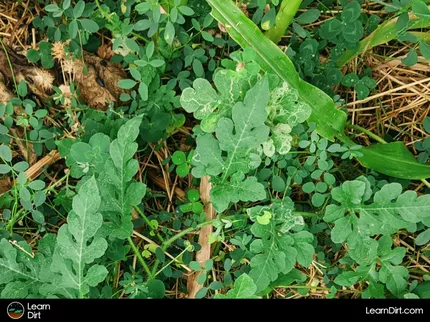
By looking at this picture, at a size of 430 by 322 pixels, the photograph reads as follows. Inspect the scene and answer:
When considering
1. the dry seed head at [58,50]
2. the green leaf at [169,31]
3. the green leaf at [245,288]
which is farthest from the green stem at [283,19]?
the green leaf at [245,288]

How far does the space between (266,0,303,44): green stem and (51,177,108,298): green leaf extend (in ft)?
2.80

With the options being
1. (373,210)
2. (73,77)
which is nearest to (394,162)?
(373,210)

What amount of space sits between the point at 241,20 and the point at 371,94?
0.64m

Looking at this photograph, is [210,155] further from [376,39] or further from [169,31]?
[376,39]

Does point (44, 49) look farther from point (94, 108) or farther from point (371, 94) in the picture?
point (371, 94)

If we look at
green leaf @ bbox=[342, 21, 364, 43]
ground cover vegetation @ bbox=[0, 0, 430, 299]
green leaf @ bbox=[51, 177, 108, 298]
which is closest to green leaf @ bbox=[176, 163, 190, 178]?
ground cover vegetation @ bbox=[0, 0, 430, 299]

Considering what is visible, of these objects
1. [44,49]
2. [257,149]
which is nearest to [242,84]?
[257,149]

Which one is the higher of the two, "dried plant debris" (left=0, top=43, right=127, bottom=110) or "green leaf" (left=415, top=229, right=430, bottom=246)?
"dried plant debris" (left=0, top=43, right=127, bottom=110)
